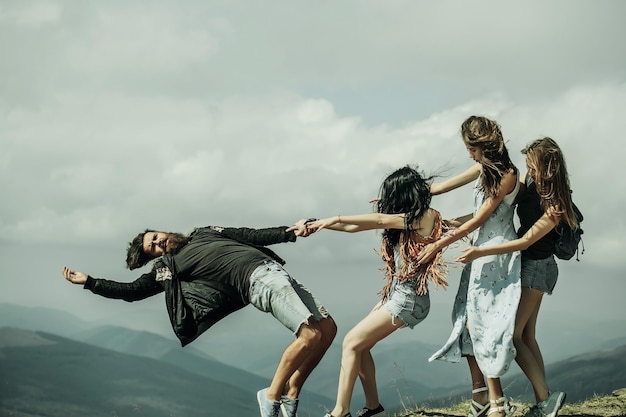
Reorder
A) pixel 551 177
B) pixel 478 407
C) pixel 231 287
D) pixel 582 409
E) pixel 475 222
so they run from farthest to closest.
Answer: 1. pixel 582 409
2. pixel 231 287
3. pixel 478 407
4. pixel 475 222
5. pixel 551 177

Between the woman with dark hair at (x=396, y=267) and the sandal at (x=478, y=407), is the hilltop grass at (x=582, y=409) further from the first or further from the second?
the woman with dark hair at (x=396, y=267)

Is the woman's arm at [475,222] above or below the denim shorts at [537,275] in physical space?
above

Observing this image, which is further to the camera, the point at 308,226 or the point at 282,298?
the point at 308,226

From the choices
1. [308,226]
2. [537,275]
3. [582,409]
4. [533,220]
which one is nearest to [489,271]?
[537,275]

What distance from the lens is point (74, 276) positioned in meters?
7.16

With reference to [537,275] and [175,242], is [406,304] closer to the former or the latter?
[537,275]

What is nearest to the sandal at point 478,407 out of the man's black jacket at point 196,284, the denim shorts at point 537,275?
the denim shorts at point 537,275

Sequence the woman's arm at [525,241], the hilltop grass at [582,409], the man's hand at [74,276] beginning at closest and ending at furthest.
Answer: the woman's arm at [525,241], the man's hand at [74,276], the hilltop grass at [582,409]

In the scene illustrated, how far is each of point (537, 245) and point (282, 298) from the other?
7.16ft

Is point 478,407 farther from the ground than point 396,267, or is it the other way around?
point 396,267

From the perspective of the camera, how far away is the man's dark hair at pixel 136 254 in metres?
7.21

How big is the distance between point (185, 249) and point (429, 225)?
88.2 inches

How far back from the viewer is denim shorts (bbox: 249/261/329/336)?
6.36 m

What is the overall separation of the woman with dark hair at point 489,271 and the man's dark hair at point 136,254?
2.65 m
